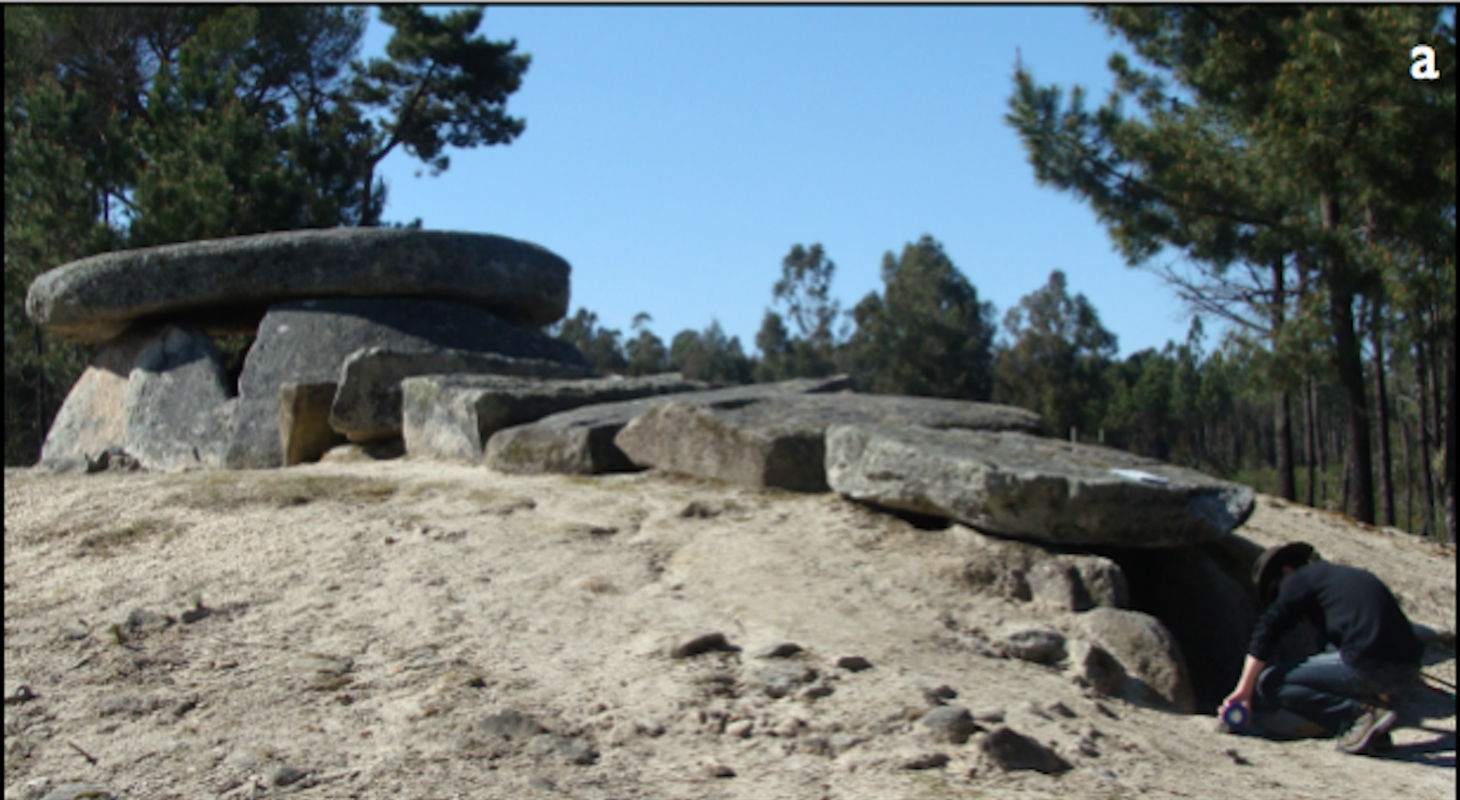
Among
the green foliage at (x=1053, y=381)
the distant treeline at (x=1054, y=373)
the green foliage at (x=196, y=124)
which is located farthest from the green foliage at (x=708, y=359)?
the green foliage at (x=196, y=124)

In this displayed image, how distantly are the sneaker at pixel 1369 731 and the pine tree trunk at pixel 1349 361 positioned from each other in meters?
6.89

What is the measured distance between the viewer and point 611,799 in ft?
8.68

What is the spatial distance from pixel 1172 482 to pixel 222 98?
14880mm

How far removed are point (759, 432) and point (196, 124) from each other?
12.6 m

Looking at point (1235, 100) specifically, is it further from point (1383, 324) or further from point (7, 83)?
point (7, 83)

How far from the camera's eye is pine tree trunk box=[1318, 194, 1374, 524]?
33.8 ft

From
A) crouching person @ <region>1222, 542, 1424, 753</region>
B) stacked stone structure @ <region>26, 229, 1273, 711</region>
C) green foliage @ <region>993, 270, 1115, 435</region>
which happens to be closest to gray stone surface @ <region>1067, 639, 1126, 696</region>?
stacked stone structure @ <region>26, 229, 1273, 711</region>

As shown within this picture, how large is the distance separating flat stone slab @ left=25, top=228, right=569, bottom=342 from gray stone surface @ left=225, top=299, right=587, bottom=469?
0.15 metres

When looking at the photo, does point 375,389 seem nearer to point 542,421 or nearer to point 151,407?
point 542,421

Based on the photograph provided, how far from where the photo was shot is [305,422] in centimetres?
730

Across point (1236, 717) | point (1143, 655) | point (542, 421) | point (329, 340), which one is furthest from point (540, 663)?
point (329, 340)

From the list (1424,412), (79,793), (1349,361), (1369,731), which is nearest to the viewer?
(79,793)

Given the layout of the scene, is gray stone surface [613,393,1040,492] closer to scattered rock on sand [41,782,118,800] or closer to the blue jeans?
the blue jeans

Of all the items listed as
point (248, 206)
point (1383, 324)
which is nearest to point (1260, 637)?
point (1383, 324)
